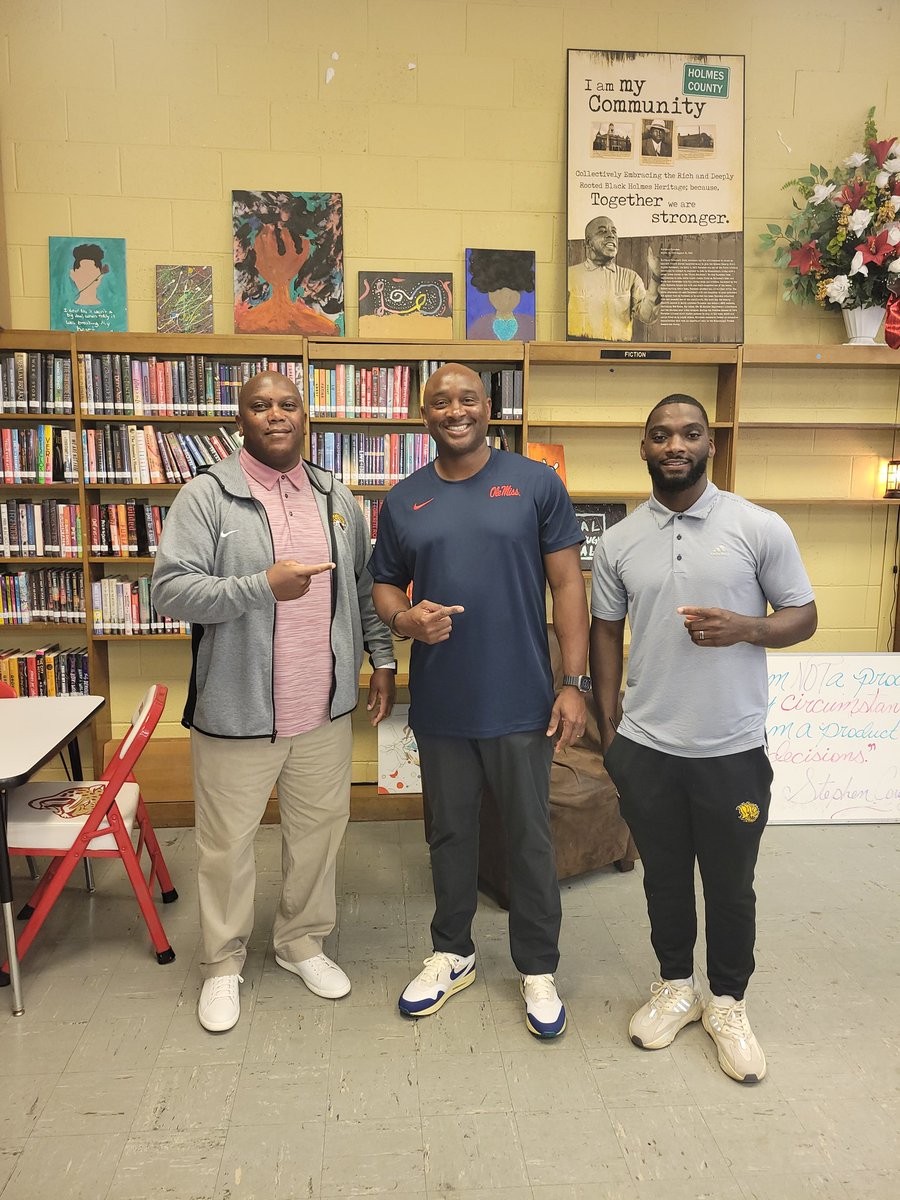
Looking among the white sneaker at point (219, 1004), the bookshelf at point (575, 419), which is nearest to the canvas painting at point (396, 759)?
the bookshelf at point (575, 419)

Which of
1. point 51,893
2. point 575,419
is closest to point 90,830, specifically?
point 51,893

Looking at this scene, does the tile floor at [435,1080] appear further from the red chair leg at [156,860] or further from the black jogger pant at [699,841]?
the black jogger pant at [699,841]

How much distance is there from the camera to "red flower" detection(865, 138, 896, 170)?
3.38 metres

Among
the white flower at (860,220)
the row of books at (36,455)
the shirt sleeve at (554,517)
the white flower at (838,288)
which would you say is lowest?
the shirt sleeve at (554,517)

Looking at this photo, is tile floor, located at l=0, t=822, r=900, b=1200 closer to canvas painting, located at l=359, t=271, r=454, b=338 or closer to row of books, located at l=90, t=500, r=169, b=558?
row of books, located at l=90, t=500, r=169, b=558

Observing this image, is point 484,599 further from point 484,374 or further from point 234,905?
point 484,374

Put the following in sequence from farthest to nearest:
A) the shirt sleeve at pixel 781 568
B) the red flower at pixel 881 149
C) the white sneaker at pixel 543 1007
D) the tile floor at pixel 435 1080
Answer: the red flower at pixel 881 149
the white sneaker at pixel 543 1007
the shirt sleeve at pixel 781 568
the tile floor at pixel 435 1080

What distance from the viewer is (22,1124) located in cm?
179

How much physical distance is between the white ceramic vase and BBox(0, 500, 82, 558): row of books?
340 cm

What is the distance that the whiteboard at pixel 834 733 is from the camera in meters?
3.44

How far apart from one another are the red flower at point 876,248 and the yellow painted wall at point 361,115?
15.7 inches

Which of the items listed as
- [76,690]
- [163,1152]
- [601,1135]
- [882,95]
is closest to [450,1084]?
[601,1135]

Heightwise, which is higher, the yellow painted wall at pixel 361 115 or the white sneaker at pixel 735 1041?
the yellow painted wall at pixel 361 115

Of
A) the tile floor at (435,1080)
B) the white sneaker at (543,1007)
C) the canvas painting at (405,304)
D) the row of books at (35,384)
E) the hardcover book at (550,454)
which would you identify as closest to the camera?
the tile floor at (435,1080)
